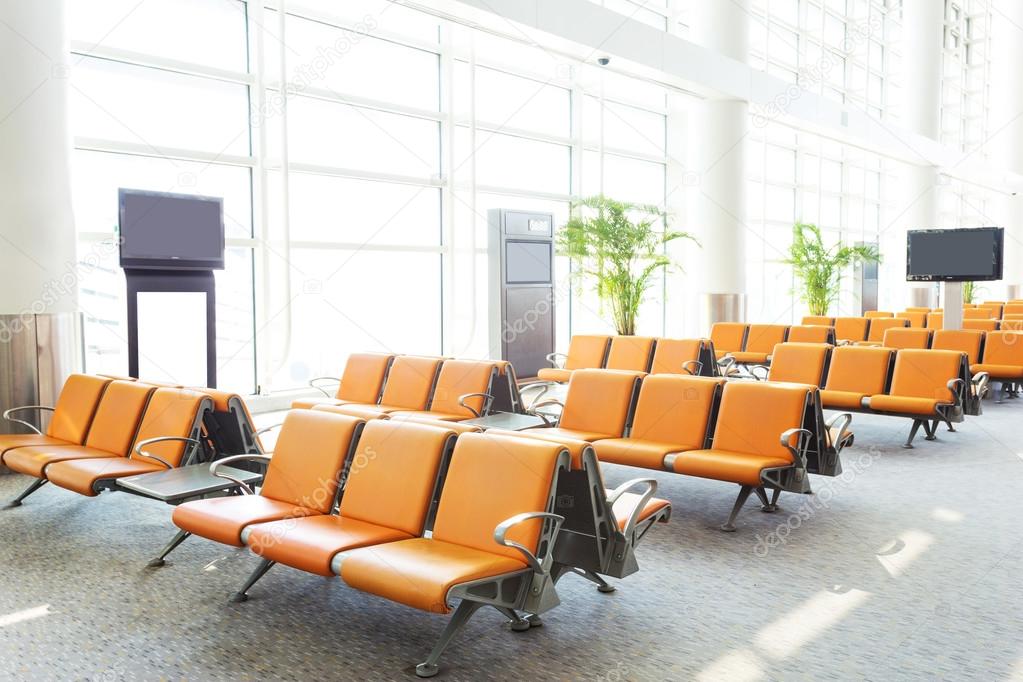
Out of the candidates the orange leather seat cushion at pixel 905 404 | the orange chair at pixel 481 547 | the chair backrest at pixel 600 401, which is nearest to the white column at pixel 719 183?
the orange leather seat cushion at pixel 905 404

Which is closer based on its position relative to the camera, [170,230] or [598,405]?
[598,405]

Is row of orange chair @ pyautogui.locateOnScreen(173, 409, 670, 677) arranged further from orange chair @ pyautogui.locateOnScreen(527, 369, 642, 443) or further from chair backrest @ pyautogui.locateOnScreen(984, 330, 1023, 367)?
chair backrest @ pyautogui.locateOnScreen(984, 330, 1023, 367)

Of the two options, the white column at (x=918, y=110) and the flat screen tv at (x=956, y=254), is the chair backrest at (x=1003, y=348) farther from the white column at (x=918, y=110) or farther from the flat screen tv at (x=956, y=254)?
the white column at (x=918, y=110)

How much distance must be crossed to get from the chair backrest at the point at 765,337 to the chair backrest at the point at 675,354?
9.37 feet

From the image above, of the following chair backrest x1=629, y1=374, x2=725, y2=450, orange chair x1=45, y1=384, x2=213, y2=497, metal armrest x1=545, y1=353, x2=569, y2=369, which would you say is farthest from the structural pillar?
metal armrest x1=545, y1=353, x2=569, y2=369

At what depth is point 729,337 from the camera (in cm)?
1293

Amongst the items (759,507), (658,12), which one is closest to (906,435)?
(759,507)

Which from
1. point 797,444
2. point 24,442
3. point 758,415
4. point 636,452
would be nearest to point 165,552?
point 24,442

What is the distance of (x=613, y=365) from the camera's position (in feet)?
33.6

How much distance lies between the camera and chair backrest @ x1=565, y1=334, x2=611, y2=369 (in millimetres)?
10461

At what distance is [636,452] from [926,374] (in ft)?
13.6

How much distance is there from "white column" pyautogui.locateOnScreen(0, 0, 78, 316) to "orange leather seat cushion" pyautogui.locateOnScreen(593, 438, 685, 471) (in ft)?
16.3

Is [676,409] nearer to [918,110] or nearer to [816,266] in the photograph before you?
[816,266]

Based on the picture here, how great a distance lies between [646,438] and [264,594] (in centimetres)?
300
